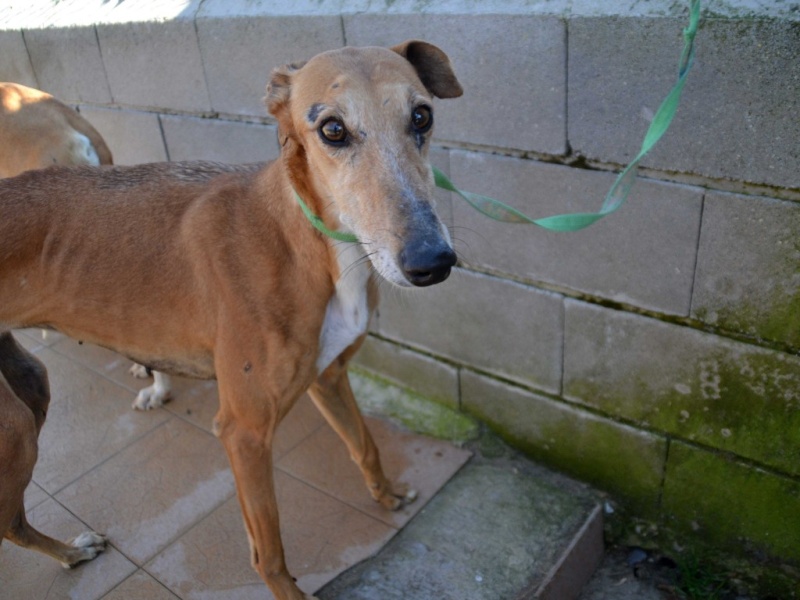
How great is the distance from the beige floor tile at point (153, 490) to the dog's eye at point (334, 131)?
1.82m

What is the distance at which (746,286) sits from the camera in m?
2.24

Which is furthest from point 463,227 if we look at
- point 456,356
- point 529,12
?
point 529,12

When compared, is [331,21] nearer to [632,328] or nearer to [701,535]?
[632,328]

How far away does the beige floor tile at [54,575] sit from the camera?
2.59 metres

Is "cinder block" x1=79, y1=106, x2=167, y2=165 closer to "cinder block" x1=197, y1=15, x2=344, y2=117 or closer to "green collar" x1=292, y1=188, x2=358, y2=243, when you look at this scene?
"cinder block" x1=197, y1=15, x2=344, y2=117

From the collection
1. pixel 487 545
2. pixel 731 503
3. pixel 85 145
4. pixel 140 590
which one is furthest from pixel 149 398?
pixel 731 503

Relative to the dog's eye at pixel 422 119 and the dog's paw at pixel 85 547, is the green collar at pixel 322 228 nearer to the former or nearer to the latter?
the dog's eye at pixel 422 119

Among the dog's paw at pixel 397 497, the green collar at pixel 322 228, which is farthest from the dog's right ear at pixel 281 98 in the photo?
the dog's paw at pixel 397 497

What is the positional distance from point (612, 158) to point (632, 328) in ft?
2.13

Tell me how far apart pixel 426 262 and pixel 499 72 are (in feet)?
4.00

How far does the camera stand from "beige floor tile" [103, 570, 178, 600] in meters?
2.54

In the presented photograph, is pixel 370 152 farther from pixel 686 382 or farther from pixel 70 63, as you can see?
pixel 70 63

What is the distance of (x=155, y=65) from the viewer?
12.5ft

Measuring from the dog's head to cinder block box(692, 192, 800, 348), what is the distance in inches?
40.5
